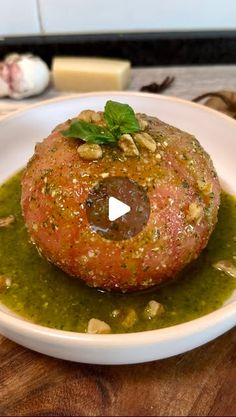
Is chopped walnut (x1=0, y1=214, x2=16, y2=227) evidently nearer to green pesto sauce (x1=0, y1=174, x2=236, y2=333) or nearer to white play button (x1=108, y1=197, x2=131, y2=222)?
green pesto sauce (x1=0, y1=174, x2=236, y2=333)

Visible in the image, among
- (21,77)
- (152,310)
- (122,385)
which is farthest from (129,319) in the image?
(21,77)

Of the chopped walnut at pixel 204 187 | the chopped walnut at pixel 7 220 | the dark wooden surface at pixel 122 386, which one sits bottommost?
the dark wooden surface at pixel 122 386

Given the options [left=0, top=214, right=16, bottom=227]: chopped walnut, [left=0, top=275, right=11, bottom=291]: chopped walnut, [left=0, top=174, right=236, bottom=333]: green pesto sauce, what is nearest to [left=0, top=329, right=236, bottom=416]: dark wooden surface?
[left=0, top=174, right=236, bottom=333]: green pesto sauce

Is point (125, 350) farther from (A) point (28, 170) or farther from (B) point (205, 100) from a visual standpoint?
(B) point (205, 100)

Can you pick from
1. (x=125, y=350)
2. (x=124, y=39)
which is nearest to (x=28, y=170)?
(x=125, y=350)

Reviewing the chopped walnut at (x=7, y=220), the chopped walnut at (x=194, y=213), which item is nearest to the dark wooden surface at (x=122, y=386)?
the chopped walnut at (x=194, y=213)

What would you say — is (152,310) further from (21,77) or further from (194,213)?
(21,77)

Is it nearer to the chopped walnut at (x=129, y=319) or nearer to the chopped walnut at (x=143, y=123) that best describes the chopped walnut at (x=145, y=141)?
the chopped walnut at (x=143, y=123)
